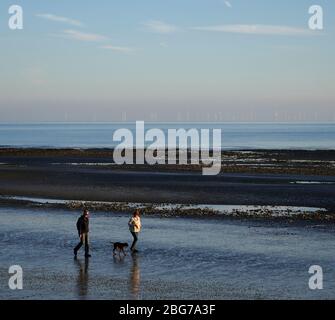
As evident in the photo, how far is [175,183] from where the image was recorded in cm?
5153

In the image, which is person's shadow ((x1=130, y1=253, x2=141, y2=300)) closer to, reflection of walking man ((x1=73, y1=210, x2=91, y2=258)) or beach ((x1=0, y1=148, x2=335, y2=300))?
beach ((x1=0, y1=148, x2=335, y2=300))

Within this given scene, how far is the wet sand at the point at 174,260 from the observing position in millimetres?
18250

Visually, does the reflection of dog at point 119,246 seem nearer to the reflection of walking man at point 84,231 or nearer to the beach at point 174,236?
the beach at point 174,236

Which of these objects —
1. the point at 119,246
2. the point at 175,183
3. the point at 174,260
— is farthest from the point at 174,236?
the point at 175,183

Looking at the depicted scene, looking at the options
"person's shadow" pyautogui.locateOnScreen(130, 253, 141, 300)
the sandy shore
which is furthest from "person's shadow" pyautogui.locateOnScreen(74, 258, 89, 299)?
the sandy shore

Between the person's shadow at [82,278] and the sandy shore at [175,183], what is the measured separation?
18.6m

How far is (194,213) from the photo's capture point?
114 ft

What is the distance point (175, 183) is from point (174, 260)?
1139 inches

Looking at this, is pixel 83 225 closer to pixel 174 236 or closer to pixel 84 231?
pixel 84 231

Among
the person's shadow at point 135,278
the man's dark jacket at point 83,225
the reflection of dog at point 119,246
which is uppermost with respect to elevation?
the man's dark jacket at point 83,225

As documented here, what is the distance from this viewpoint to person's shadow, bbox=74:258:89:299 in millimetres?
17969

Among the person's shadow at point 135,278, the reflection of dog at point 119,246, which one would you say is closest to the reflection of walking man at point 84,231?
the reflection of dog at point 119,246
